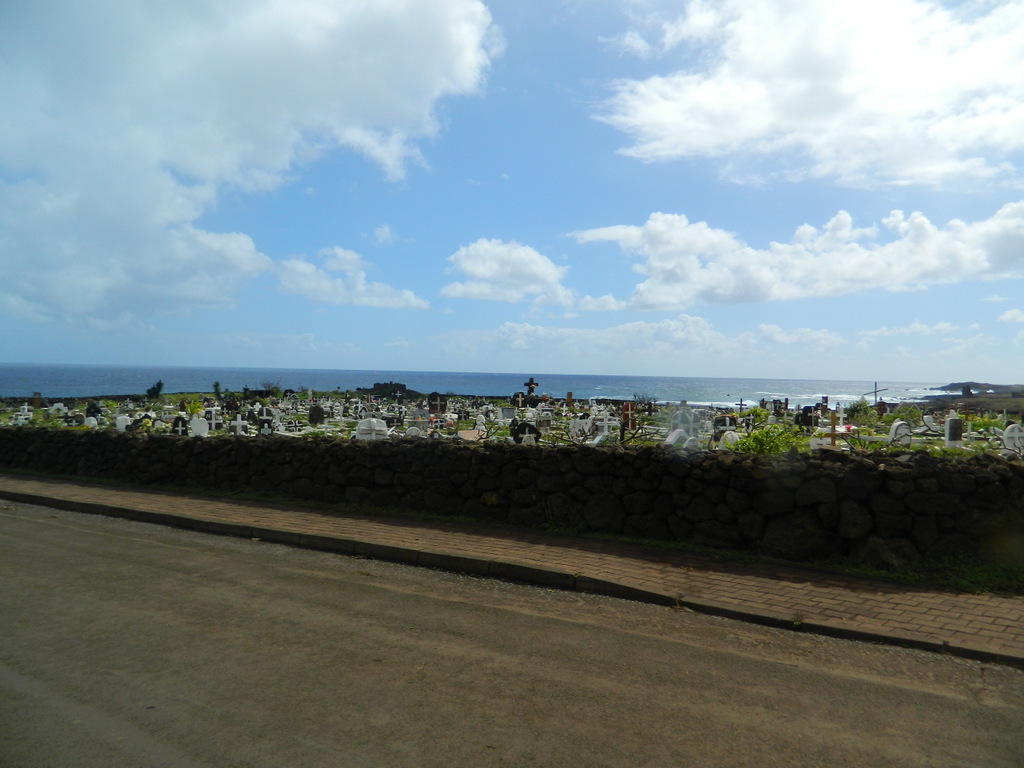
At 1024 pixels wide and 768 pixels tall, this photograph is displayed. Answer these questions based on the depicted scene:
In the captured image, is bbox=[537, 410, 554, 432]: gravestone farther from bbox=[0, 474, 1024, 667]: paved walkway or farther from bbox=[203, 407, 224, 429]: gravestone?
bbox=[0, 474, 1024, 667]: paved walkway

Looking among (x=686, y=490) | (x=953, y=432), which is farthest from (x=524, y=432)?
(x=953, y=432)

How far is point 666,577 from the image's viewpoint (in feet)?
21.9

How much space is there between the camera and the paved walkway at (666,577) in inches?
210

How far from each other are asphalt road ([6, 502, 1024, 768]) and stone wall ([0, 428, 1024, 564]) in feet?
6.01

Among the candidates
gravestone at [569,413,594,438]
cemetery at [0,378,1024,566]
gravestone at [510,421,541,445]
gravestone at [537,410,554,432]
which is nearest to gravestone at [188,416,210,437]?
cemetery at [0,378,1024,566]

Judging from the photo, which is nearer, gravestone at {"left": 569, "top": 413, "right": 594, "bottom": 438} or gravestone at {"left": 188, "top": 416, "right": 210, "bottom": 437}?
gravestone at {"left": 569, "top": 413, "right": 594, "bottom": 438}

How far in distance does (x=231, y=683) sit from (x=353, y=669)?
2.33 feet

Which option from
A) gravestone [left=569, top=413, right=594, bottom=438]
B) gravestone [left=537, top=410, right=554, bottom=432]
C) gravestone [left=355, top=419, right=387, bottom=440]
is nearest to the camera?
gravestone [left=355, top=419, right=387, bottom=440]

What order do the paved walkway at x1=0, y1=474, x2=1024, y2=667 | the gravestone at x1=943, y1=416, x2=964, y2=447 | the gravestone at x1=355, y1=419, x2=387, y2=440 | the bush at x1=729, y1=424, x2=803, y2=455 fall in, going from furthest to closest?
the gravestone at x1=355, y1=419, x2=387, y2=440, the gravestone at x1=943, y1=416, x2=964, y2=447, the bush at x1=729, y1=424, x2=803, y2=455, the paved walkway at x1=0, y1=474, x2=1024, y2=667

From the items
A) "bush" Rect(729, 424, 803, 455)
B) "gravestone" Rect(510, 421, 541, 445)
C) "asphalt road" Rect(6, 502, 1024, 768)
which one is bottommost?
"asphalt road" Rect(6, 502, 1024, 768)

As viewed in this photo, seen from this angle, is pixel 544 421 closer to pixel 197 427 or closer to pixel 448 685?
pixel 197 427

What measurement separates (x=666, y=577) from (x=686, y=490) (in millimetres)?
1311

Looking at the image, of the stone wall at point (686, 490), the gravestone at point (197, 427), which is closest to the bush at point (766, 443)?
the stone wall at point (686, 490)

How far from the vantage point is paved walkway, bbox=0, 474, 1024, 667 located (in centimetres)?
533
